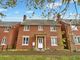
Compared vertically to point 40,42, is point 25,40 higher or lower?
higher

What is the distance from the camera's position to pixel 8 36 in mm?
51562

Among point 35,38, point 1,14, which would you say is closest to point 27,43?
point 35,38

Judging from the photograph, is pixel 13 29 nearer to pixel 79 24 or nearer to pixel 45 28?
pixel 45 28

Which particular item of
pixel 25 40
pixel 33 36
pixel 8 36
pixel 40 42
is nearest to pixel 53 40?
pixel 40 42

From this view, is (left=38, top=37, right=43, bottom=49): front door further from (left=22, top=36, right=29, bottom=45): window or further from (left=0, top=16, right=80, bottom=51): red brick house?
(left=22, top=36, right=29, bottom=45): window

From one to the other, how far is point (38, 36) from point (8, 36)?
689cm

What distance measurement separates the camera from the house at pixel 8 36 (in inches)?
1986

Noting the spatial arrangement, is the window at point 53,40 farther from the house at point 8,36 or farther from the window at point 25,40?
the house at point 8,36

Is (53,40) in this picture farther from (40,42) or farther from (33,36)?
(33,36)

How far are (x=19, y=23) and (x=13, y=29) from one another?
2.22 m

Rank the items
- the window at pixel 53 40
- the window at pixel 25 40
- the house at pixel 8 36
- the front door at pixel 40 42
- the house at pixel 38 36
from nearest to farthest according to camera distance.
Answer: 1. the front door at pixel 40 42
2. the house at pixel 38 36
3. the window at pixel 53 40
4. the window at pixel 25 40
5. the house at pixel 8 36

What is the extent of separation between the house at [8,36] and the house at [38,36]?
210 centimetres

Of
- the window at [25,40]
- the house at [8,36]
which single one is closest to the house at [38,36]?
the window at [25,40]

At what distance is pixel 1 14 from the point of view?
40.8 ft
